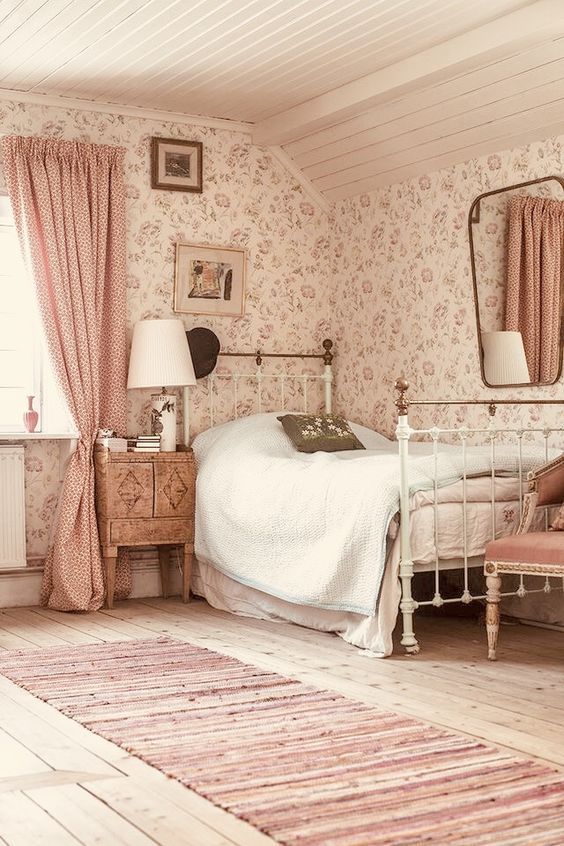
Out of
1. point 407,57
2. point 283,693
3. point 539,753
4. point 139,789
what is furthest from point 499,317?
point 139,789

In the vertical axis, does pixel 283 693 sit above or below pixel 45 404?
below

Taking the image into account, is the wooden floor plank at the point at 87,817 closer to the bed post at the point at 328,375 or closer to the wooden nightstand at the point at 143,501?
the wooden nightstand at the point at 143,501

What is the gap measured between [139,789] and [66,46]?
3.43m

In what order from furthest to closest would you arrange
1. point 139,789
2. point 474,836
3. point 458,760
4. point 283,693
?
point 283,693
point 458,760
point 139,789
point 474,836

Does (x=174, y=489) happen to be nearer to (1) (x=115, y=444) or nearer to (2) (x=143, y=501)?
(2) (x=143, y=501)

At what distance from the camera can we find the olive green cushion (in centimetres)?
555

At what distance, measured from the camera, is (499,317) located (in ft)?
17.7

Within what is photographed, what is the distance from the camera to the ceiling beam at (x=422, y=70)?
4379mm

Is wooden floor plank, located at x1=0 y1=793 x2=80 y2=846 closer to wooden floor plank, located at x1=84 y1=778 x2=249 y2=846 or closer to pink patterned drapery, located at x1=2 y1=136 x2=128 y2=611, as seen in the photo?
wooden floor plank, located at x1=84 y1=778 x2=249 y2=846

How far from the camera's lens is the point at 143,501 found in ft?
18.3

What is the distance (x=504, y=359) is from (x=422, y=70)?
1376mm

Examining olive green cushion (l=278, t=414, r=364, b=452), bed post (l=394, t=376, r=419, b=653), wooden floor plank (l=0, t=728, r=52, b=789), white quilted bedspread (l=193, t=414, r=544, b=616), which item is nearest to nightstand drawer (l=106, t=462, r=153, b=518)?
white quilted bedspread (l=193, t=414, r=544, b=616)

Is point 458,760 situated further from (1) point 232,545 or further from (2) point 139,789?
(1) point 232,545

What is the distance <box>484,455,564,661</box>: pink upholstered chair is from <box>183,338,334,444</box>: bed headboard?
Result: 221cm
